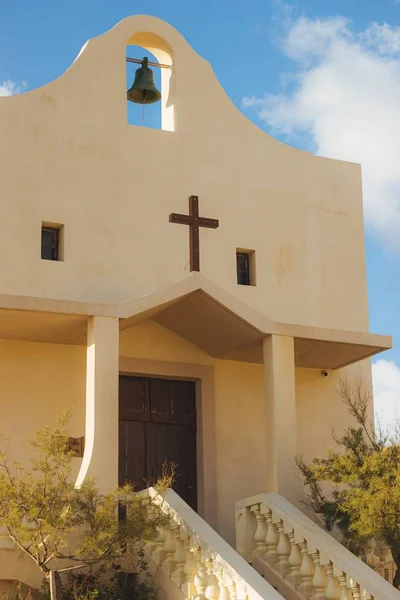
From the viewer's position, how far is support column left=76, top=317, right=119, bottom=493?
12.2 metres

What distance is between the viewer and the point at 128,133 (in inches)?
599

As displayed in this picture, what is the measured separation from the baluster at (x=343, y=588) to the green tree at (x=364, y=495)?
60 cm

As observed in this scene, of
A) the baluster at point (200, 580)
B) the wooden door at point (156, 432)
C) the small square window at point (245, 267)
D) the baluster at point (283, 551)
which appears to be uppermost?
the small square window at point (245, 267)

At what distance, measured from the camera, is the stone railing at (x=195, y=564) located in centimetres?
1038

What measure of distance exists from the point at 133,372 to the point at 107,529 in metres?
4.30

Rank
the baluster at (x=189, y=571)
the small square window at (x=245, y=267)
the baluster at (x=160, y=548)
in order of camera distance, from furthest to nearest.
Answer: the small square window at (x=245, y=267) → the baluster at (x=160, y=548) → the baluster at (x=189, y=571)

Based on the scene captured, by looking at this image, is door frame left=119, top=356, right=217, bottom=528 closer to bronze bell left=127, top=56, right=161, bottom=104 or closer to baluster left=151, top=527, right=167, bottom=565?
baluster left=151, top=527, right=167, bottom=565

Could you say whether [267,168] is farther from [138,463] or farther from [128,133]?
[138,463]

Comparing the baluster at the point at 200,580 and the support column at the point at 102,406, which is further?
the support column at the point at 102,406

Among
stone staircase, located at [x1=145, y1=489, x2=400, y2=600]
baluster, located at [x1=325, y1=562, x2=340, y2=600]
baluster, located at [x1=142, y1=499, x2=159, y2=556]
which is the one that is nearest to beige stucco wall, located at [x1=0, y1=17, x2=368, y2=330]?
baluster, located at [x1=142, y1=499, x2=159, y2=556]

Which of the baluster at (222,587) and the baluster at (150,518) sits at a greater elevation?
the baluster at (150,518)

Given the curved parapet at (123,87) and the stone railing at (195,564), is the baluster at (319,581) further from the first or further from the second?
the curved parapet at (123,87)

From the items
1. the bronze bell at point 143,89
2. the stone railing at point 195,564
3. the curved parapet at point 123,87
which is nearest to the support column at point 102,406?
the stone railing at point 195,564

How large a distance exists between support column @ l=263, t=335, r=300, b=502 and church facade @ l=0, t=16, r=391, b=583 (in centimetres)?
2
